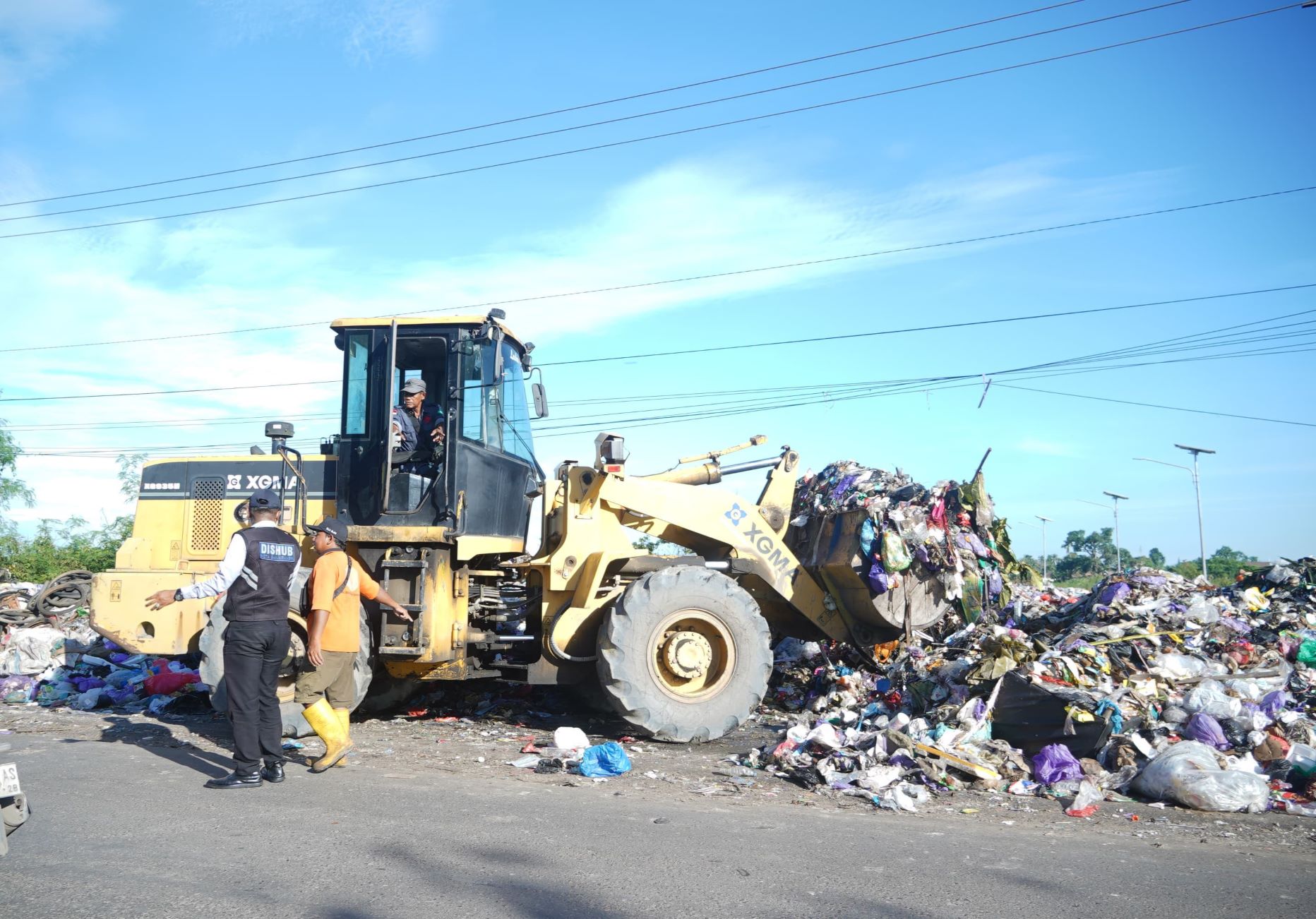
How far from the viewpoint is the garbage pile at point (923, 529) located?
7.67 meters

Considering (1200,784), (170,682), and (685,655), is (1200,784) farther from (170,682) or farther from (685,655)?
(170,682)

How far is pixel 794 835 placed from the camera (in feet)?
15.5

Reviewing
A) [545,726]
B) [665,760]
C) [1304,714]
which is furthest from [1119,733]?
[545,726]

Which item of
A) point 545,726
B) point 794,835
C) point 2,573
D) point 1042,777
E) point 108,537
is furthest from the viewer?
point 108,537

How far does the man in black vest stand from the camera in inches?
220

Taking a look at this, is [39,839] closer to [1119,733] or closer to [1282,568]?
[1119,733]

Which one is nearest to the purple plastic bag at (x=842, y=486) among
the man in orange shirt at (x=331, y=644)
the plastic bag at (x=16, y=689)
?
the man in orange shirt at (x=331, y=644)

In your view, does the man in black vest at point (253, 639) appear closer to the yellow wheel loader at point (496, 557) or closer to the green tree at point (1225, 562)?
the yellow wheel loader at point (496, 557)

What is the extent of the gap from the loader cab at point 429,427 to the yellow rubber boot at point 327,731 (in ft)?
5.06

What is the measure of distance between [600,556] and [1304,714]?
505cm

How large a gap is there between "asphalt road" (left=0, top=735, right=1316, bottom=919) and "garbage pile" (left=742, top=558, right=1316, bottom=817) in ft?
2.27

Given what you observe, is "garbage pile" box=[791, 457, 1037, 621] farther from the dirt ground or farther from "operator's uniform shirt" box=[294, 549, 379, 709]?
"operator's uniform shirt" box=[294, 549, 379, 709]

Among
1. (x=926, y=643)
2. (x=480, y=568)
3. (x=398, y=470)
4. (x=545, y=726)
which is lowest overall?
(x=545, y=726)

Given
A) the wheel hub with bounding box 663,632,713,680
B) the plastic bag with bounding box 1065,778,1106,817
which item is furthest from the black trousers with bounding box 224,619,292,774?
the plastic bag with bounding box 1065,778,1106,817
